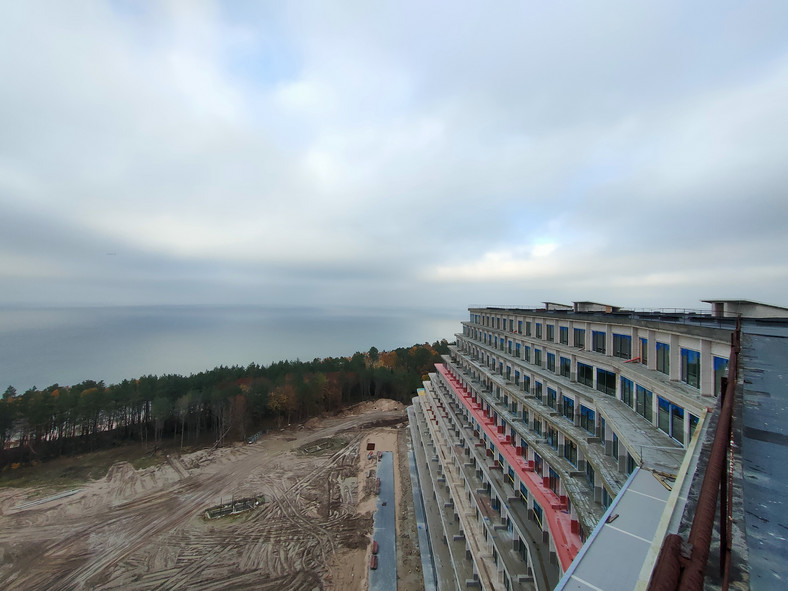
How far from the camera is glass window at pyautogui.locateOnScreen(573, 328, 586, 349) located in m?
18.7

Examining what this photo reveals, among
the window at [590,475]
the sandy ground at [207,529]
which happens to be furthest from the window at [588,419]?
the sandy ground at [207,529]

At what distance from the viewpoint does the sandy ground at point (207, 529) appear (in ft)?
73.5

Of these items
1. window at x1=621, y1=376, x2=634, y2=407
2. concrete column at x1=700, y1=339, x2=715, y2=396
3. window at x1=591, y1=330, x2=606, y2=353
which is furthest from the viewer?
window at x1=591, y1=330, x2=606, y2=353

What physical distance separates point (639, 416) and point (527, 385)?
963 cm

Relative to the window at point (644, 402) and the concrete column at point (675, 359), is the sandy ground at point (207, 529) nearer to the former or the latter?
the window at point (644, 402)

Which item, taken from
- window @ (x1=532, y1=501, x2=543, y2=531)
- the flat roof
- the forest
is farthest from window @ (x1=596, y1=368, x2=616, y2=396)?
the forest

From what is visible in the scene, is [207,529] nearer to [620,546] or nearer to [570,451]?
[570,451]

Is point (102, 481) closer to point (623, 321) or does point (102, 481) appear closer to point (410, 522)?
point (410, 522)

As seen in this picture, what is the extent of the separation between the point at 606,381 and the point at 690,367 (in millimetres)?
4526

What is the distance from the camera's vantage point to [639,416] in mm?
12883

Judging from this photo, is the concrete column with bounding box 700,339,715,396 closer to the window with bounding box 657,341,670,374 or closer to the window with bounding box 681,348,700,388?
the window with bounding box 681,348,700,388

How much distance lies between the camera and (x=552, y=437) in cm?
1788

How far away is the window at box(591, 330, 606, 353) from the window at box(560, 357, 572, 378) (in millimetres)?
1493

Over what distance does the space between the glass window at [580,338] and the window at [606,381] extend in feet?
8.04
